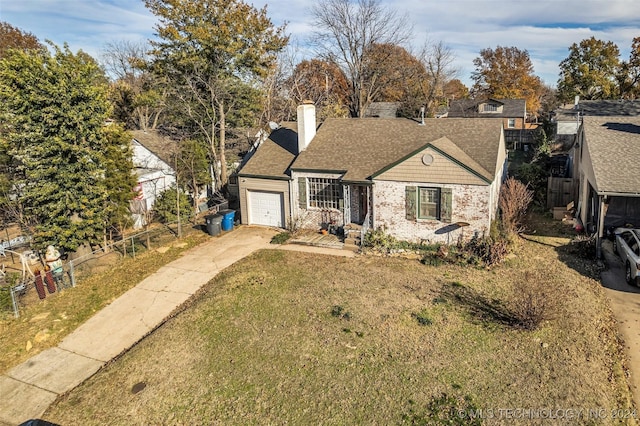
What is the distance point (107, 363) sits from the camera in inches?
412

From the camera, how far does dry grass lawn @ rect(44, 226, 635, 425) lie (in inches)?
324

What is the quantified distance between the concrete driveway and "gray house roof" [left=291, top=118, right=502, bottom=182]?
5.23 metres

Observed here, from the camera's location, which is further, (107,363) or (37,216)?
(37,216)

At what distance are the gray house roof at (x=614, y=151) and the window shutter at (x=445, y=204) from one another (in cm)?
509

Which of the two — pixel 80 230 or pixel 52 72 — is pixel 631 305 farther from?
pixel 52 72

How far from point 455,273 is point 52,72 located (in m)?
16.1

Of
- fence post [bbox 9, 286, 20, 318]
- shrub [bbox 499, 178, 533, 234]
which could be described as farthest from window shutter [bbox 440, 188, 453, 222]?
fence post [bbox 9, 286, 20, 318]

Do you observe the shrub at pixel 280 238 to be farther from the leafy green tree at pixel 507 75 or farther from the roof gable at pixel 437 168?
the leafy green tree at pixel 507 75

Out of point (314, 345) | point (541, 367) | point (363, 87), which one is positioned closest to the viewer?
point (541, 367)

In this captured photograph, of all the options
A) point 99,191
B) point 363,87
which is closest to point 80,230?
point 99,191

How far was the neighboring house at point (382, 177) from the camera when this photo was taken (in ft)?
52.7

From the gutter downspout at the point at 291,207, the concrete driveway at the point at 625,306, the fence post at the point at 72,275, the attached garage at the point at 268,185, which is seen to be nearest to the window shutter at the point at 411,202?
the gutter downspout at the point at 291,207

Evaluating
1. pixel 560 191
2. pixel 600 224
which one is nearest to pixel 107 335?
pixel 600 224

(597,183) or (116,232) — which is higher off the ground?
(597,183)
